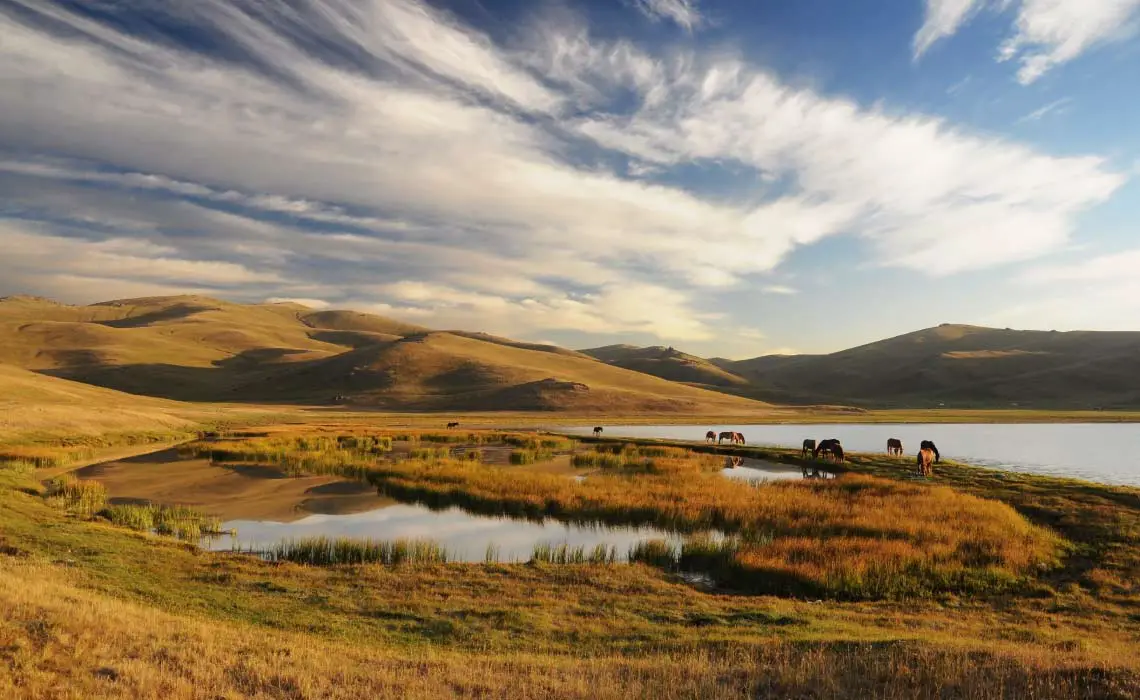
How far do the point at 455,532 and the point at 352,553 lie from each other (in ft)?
16.9

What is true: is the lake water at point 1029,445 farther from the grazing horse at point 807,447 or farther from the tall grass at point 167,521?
the tall grass at point 167,521

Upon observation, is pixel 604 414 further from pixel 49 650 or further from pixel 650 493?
pixel 49 650

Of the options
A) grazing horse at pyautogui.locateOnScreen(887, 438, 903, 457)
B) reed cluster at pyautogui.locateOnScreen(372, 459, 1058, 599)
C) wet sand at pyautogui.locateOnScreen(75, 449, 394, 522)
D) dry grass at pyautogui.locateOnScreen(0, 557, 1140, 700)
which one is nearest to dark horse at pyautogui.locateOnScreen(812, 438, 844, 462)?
grazing horse at pyautogui.locateOnScreen(887, 438, 903, 457)

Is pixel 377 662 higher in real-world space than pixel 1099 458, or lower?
lower

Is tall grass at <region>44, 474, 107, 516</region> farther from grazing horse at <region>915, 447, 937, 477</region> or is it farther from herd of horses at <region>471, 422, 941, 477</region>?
grazing horse at <region>915, 447, 937, 477</region>

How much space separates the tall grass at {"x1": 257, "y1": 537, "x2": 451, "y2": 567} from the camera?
64.3 ft

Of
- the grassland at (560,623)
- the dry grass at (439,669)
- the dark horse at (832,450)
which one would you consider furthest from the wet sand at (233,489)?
the dark horse at (832,450)

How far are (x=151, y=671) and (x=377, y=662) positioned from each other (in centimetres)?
316

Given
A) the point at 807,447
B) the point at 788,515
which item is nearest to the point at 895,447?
the point at 807,447

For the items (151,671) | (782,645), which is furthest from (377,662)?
(782,645)

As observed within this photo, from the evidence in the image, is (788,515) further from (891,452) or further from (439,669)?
(891,452)

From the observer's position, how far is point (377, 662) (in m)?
10.5

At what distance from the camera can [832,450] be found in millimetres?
45750

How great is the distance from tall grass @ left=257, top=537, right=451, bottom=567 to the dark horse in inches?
1290
